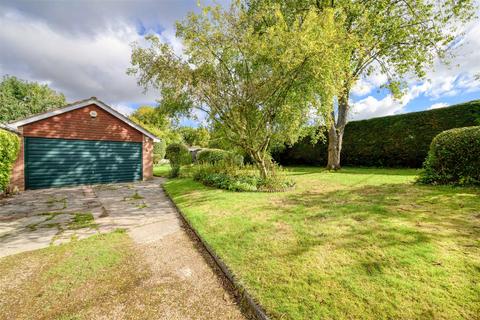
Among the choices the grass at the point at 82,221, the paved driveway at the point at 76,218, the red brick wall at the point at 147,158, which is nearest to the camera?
the paved driveway at the point at 76,218

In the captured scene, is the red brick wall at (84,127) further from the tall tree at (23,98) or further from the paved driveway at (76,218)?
the tall tree at (23,98)

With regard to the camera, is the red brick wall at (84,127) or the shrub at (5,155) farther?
the red brick wall at (84,127)

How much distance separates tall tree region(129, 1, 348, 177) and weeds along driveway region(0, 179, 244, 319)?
13.9 ft

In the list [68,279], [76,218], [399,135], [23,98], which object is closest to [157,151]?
[76,218]

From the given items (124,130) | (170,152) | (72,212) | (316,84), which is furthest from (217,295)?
(170,152)

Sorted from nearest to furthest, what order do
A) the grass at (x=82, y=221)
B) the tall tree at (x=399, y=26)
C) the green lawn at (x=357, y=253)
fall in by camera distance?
the green lawn at (x=357, y=253) < the grass at (x=82, y=221) < the tall tree at (x=399, y=26)

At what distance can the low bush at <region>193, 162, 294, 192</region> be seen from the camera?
25.8 ft

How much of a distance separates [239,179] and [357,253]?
613cm

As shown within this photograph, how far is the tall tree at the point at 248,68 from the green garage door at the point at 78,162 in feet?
17.6

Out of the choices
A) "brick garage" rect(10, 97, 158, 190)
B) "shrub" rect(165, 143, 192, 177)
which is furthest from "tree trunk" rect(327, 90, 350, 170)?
"shrub" rect(165, 143, 192, 177)

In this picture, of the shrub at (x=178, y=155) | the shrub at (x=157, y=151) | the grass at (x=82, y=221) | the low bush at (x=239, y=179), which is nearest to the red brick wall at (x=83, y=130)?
the low bush at (x=239, y=179)

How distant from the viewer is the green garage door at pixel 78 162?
952 cm

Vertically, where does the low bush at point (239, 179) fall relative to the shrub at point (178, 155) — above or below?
below

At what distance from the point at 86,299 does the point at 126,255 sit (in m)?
1.04
